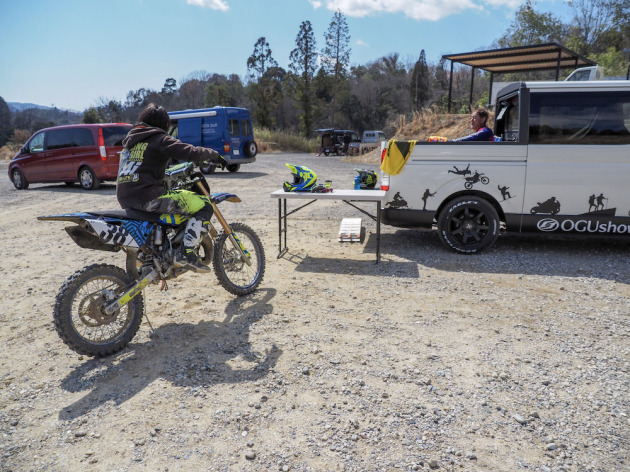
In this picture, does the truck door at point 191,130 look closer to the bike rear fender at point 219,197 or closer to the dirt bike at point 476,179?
the dirt bike at point 476,179

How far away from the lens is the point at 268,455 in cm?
253

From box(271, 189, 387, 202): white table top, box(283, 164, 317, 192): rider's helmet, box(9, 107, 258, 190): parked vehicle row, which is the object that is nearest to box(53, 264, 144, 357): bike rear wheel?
box(271, 189, 387, 202): white table top

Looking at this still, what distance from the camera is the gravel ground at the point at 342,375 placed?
2.56 meters

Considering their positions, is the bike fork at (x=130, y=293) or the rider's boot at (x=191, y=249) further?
the rider's boot at (x=191, y=249)

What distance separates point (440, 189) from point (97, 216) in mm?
4248

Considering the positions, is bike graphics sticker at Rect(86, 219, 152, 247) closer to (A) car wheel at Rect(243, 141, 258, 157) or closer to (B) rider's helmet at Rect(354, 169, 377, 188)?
(B) rider's helmet at Rect(354, 169, 377, 188)

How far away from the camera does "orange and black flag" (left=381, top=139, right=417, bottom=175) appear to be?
6207 millimetres

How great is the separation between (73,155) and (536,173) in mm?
12315

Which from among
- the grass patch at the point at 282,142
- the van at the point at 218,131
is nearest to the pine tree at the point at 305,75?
the grass patch at the point at 282,142

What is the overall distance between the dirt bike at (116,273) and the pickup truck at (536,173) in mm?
3090

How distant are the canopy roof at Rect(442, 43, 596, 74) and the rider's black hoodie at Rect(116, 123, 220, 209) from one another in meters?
10.9

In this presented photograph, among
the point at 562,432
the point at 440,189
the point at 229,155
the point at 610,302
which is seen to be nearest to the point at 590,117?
the point at 440,189

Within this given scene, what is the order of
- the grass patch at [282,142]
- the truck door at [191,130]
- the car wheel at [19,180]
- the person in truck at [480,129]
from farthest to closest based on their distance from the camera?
the grass patch at [282,142] → the truck door at [191,130] → the car wheel at [19,180] → the person in truck at [480,129]

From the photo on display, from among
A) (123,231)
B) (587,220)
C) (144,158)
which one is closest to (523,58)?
(587,220)
